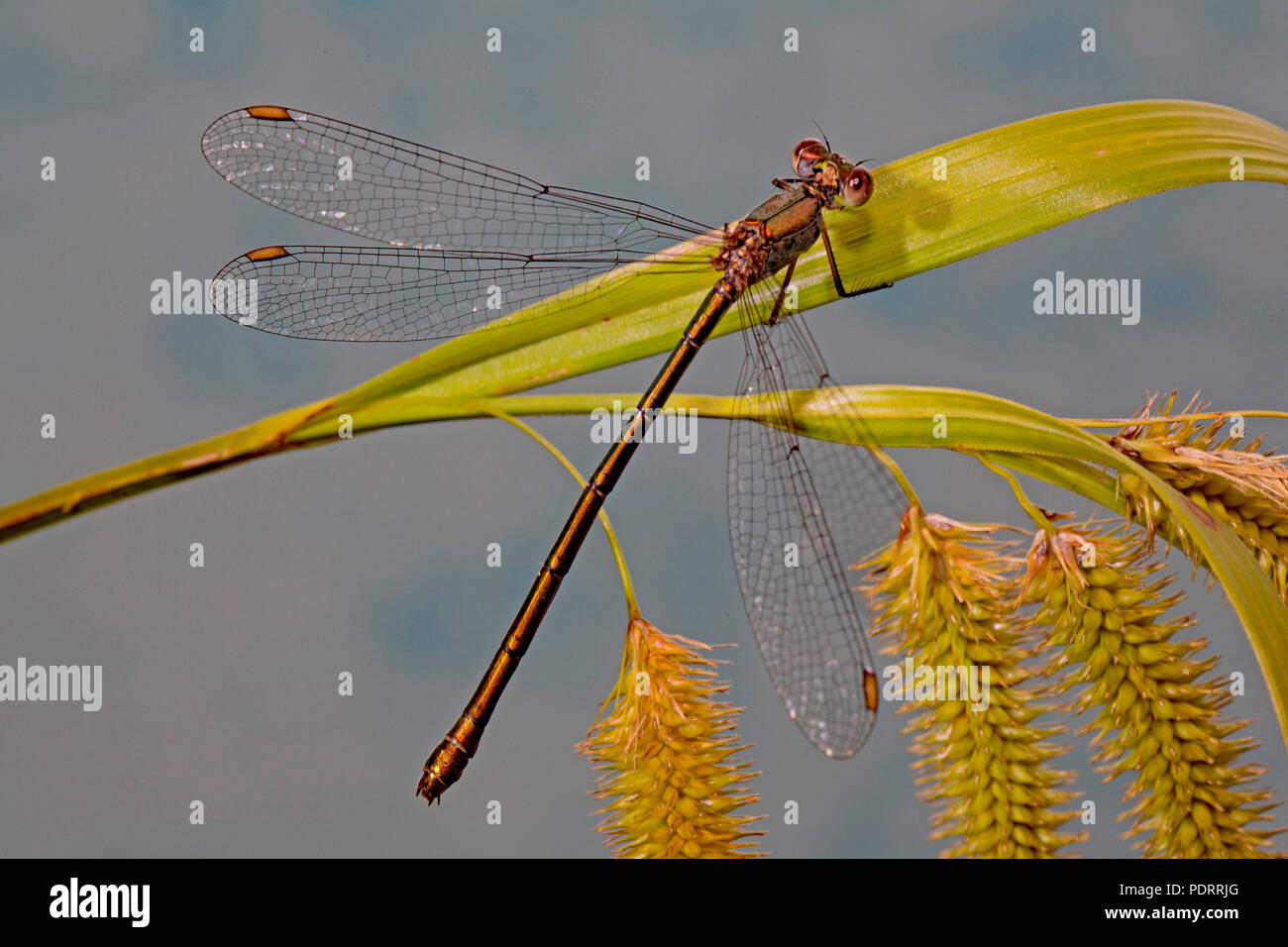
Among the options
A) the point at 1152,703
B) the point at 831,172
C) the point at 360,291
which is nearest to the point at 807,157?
the point at 831,172

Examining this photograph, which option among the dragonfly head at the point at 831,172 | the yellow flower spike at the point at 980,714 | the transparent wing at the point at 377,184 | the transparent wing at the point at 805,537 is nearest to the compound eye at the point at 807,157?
the dragonfly head at the point at 831,172

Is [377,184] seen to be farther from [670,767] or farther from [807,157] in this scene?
[670,767]

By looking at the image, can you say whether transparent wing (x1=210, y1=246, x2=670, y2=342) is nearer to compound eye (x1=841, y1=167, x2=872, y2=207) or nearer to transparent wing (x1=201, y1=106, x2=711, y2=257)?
transparent wing (x1=201, y1=106, x2=711, y2=257)

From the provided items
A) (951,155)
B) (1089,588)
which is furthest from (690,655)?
(951,155)

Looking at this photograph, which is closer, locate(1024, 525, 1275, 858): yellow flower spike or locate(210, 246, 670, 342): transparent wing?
locate(1024, 525, 1275, 858): yellow flower spike

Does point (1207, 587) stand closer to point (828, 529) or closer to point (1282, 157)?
point (828, 529)

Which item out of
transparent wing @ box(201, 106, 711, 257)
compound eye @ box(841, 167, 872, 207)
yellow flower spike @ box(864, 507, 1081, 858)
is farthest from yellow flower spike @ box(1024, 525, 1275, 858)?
transparent wing @ box(201, 106, 711, 257)

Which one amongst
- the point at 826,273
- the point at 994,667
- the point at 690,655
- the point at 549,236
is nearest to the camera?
the point at 994,667
